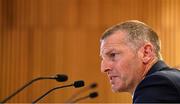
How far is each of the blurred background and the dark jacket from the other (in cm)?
664

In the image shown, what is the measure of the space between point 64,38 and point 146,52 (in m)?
6.37

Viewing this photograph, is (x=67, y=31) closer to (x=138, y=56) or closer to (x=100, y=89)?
(x=100, y=89)

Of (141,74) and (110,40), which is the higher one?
(110,40)

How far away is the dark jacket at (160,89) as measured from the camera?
5.97ft

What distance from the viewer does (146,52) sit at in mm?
2365

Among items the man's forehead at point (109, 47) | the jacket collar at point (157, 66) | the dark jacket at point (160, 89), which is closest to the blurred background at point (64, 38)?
the man's forehead at point (109, 47)

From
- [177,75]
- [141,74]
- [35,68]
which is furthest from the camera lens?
[35,68]

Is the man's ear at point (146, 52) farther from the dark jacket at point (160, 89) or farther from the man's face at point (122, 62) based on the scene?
the dark jacket at point (160, 89)

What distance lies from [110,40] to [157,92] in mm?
601

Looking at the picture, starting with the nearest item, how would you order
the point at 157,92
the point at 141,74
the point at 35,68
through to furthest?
the point at 157,92 < the point at 141,74 < the point at 35,68

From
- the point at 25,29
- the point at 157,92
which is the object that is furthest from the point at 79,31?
the point at 157,92

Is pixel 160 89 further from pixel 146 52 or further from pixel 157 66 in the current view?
pixel 146 52

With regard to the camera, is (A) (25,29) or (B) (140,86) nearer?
(B) (140,86)

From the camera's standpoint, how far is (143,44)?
2.37 meters
